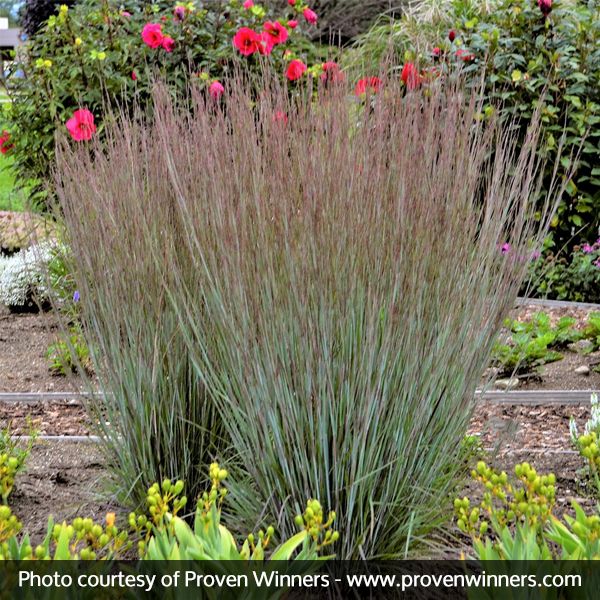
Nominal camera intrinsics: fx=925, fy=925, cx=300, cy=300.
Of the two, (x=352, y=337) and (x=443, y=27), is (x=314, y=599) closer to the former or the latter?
(x=352, y=337)

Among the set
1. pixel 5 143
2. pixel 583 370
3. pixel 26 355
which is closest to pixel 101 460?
pixel 26 355

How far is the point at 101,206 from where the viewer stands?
2730mm

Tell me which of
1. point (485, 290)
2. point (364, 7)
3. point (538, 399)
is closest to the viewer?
point (485, 290)

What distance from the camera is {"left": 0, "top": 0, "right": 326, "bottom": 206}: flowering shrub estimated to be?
21.2 feet

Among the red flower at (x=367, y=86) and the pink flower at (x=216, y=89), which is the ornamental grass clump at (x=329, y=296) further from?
the pink flower at (x=216, y=89)

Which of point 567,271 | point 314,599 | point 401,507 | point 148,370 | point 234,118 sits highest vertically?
point 234,118

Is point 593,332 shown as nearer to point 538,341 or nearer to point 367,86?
point 538,341

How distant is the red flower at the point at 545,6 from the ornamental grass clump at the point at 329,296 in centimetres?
413

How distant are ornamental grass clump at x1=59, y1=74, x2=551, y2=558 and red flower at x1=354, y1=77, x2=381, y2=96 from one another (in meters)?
0.04

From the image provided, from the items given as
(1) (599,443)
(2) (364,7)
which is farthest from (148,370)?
(2) (364,7)

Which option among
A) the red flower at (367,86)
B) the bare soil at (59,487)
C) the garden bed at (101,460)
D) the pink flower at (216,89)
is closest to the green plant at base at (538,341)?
the garden bed at (101,460)

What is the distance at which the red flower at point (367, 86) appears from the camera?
2719 mm

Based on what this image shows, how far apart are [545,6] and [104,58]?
3.06 m

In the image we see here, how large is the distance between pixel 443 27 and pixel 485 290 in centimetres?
610
